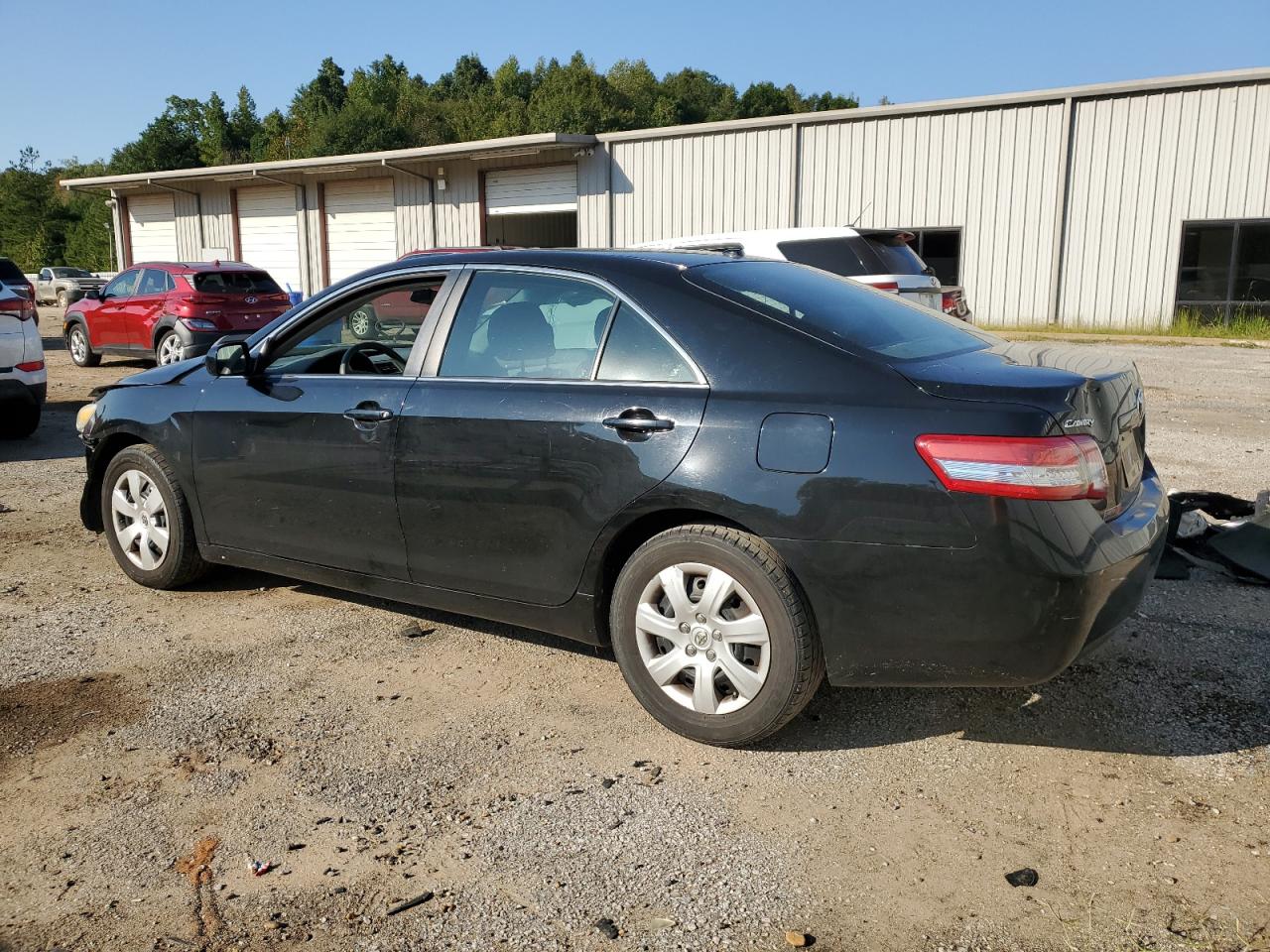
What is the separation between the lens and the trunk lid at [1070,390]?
3244mm

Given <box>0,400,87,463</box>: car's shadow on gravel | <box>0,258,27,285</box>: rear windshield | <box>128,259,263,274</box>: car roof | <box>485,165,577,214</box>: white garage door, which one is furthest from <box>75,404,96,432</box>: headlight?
<box>485,165,577,214</box>: white garage door

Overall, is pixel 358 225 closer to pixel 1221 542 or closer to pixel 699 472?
pixel 1221 542

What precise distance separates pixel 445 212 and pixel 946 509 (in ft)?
96.6

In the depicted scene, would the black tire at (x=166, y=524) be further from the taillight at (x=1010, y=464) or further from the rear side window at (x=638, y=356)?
the taillight at (x=1010, y=464)

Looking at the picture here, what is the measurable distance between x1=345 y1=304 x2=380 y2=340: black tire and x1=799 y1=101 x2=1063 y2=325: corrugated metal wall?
2039 cm

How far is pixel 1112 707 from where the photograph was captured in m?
3.89

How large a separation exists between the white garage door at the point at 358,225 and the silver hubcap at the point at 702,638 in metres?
29.8

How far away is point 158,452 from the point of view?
5.17 meters

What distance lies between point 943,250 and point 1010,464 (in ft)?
72.8

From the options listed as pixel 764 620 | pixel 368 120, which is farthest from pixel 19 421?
pixel 368 120

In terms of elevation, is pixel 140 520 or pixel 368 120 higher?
pixel 368 120

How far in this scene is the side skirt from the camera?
12.9 ft

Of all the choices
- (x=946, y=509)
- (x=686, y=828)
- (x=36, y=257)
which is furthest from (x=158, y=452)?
(x=36, y=257)

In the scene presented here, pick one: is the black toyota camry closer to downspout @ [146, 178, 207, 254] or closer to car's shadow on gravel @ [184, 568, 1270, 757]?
car's shadow on gravel @ [184, 568, 1270, 757]
